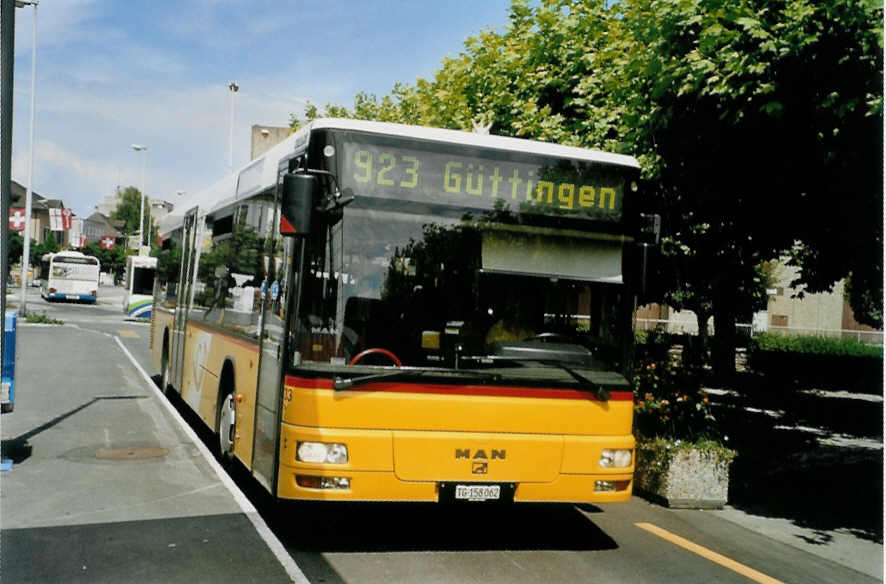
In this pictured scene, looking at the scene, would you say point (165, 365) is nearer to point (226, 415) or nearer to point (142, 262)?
point (226, 415)

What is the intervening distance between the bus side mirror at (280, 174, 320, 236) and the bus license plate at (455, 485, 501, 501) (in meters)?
2.07

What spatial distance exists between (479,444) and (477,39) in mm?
16714

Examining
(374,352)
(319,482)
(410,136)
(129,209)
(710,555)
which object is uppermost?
(129,209)

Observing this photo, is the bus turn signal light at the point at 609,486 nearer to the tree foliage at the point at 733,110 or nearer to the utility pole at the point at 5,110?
the tree foliage at the point at 733,110

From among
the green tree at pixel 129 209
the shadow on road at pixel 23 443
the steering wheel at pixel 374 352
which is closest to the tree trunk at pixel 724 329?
the shadow on road at pixel 23 443

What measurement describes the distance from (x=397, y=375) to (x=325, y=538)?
157 cm

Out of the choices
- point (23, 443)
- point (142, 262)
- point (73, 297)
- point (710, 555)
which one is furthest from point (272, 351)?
point (73, 297)

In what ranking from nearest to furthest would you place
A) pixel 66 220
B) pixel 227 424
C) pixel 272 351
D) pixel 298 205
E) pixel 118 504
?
pixel 298 205 < pixel 272 351 < pixel 118 504 < pixel 227 424 < pixel 66 220

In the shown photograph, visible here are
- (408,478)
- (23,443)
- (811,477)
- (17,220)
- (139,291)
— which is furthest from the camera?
(139,291)

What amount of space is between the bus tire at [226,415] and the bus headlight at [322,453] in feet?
8.73

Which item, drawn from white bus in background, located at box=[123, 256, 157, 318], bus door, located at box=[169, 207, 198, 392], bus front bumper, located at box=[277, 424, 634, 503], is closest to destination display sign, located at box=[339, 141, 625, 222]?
bus front bumper, located at box=[277, 424, 634, 503]

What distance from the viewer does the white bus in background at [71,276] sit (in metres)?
56.5

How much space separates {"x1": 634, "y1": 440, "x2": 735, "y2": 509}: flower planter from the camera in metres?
9.34

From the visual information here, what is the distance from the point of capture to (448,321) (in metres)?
6.57
